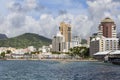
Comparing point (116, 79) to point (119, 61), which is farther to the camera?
point (119, 61)

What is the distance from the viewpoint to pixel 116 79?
77.1m

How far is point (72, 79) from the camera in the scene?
7862cm

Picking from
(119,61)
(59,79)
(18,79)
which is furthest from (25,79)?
(119,61)

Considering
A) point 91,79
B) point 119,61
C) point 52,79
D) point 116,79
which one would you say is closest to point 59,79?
point 52,79

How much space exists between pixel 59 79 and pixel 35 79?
16.9 ft

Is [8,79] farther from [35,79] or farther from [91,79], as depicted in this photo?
[91,79]

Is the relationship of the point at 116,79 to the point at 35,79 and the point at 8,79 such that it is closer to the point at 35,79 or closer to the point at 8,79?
the point at 35,79

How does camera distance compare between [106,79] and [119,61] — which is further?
[119,61]

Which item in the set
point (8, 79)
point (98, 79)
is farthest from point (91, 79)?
point (8, 79)

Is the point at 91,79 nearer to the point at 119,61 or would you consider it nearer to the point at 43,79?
the point at 43,79

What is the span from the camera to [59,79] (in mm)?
78250

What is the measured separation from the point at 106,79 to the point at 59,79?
32.3 feet

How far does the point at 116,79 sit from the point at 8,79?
22.6 m

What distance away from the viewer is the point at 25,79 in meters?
77.8
